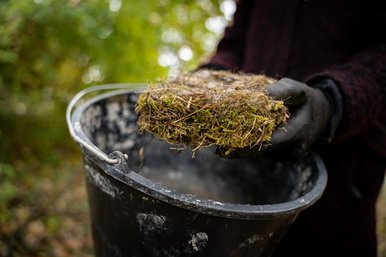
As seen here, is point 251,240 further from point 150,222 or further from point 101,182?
point 101,182

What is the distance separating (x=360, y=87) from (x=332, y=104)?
101 millimetres

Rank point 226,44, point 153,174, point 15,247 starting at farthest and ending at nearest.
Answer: point 15,247 → point 226,44 → point 153,174

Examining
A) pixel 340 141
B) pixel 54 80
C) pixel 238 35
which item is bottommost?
pixel 54 80

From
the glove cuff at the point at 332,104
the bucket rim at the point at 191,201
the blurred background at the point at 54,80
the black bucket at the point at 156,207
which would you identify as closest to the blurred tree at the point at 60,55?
the blurred background at the point at 54,80

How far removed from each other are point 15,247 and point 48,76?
1.12 m

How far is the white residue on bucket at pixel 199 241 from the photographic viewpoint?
0.93 m

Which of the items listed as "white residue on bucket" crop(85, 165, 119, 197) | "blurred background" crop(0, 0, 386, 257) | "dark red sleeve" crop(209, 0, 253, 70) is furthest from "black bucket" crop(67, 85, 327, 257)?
"blurred background" crop(0, 0, 386, 257)

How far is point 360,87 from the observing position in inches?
45.9

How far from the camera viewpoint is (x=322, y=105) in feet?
3.67

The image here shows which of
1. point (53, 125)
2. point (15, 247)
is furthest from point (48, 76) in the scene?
point (15, 247)

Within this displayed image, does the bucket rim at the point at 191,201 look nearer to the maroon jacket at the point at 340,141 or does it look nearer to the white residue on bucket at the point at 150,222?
the white residue on bucket at the point at 150,222

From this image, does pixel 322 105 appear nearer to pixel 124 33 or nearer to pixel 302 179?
pixel 302 179

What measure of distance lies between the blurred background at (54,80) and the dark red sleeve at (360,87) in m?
1.10

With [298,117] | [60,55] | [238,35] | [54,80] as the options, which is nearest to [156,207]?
[298,117]
